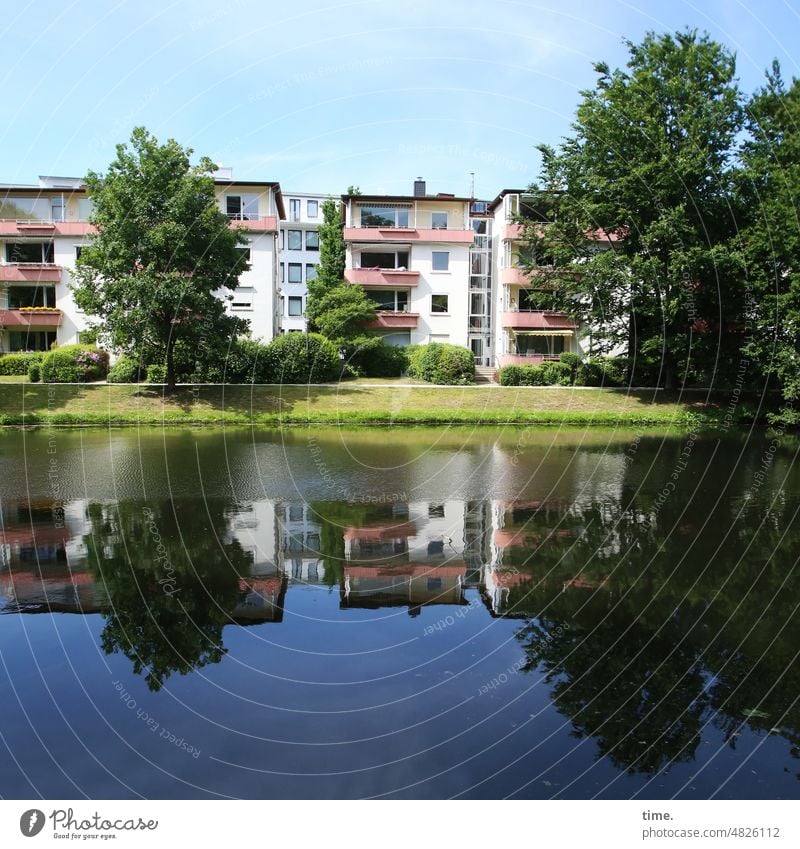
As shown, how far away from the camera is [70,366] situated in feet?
118

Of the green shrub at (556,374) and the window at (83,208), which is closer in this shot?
the green shrub at (556,374)

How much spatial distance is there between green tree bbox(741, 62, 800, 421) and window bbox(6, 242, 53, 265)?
128 ft

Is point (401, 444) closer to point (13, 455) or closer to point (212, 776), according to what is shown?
point (13, 455)

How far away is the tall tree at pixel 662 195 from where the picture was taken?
31.4m

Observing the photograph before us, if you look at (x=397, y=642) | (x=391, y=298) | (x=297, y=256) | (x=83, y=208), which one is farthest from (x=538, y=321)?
(x=397, y=642)

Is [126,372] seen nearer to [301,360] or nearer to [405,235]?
[301,360]

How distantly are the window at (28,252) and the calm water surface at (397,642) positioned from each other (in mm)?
34442

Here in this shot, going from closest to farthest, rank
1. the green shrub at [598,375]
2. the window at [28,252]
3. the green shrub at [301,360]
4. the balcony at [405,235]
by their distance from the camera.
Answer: the green shrub at [301,360] < the green shrub at [598,375] < the window at [28,252] < the balcony at [405,235]

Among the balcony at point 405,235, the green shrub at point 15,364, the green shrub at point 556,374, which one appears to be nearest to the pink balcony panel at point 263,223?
the balcony at point 405,235

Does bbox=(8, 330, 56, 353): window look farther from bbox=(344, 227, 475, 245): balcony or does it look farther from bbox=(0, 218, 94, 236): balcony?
bbox=(344, 227, 475, 245): balcony

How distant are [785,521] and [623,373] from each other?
2596cm

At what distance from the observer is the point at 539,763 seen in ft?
18.0

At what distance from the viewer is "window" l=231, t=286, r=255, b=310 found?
44.2 meters

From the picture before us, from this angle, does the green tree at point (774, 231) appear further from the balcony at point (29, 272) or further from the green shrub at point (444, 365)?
the balcony at point (29, 272)
